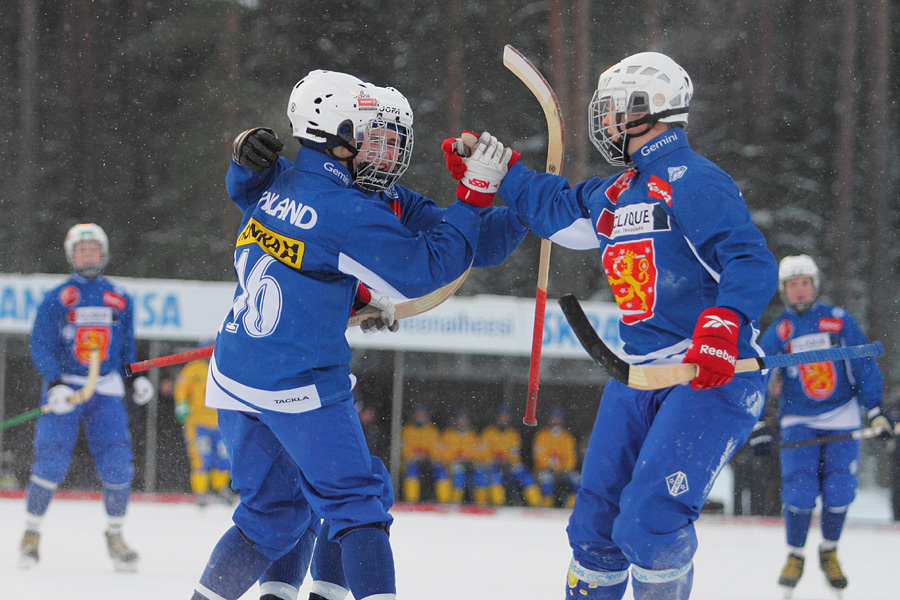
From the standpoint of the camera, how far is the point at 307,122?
2963 millimetres

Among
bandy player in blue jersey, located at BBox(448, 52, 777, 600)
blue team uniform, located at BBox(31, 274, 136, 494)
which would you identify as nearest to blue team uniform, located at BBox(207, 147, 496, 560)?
bandy player in blue jersey, located at BBox(448, 52, 777, 600)

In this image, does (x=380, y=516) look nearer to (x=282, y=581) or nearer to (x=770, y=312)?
(x=282, y=581)

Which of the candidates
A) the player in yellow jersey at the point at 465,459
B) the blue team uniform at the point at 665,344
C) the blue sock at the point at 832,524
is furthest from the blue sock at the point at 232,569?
the player in yellow jersey at the point at 465,459

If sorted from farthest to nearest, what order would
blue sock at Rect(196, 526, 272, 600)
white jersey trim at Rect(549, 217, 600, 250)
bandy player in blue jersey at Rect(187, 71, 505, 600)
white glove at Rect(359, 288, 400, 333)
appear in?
white glove at Rect(359, 288, 400, 333), white jersey trim at Rect(549, 217, 600, 250), blue sock at Rect(196, 526, 272, 600), bandy player in blue jersey at Rect(187, 71, 505, 600)

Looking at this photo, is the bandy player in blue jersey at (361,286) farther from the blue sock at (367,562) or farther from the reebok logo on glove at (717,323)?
the reebok logo on glove at (717,323)

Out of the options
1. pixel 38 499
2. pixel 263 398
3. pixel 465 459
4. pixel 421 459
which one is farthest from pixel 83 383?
pixel 465 459

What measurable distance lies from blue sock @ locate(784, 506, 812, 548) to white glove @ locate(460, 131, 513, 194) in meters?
3.20

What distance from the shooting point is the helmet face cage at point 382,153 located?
298 centimetres

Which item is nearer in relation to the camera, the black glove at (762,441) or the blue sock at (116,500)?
the blue sock at (116,500)

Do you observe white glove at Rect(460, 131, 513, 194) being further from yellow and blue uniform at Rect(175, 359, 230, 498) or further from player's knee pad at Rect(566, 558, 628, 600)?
yellow and blue uniform at Rect(175, 359, 230, 498)

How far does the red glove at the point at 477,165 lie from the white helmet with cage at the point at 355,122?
16 cm

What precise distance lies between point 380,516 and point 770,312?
1435cm

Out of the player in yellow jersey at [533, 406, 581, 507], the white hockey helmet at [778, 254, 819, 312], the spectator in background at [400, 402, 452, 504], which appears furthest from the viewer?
the player in yellow jersey at [533, 406, 581, 507]

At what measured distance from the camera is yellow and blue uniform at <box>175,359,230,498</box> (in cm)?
839
